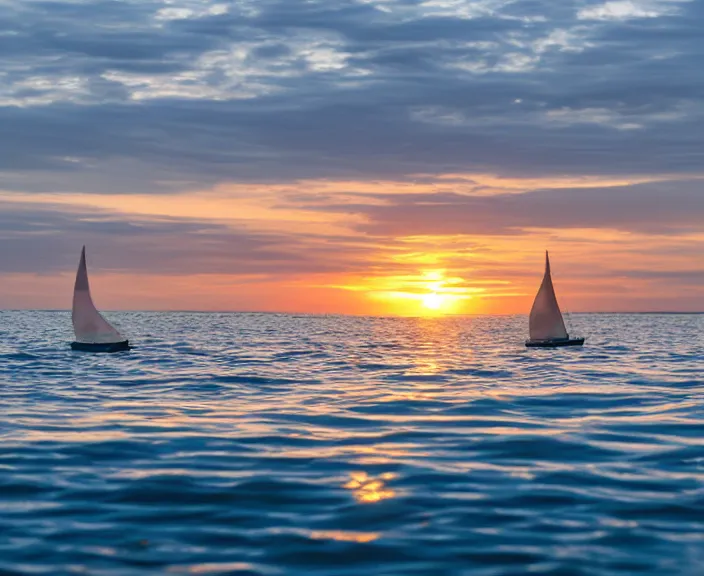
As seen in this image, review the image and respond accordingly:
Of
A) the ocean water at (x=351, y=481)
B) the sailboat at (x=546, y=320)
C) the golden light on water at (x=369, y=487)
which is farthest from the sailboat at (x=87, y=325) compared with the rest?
the golden light on water at (x=369, y=487)

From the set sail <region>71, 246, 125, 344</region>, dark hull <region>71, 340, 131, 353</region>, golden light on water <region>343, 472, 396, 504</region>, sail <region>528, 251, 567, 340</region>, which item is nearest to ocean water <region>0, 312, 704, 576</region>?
golden light on water <region>343, 472, 396, 504</region>

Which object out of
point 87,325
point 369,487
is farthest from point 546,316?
point 369,487

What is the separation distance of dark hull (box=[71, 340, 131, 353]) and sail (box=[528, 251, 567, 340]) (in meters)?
28.6

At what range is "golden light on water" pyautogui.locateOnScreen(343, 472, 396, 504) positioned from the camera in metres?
13.4

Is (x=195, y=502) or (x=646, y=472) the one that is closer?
(x=195, y=502)

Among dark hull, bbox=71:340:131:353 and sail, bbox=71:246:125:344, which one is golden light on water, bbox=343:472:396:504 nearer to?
dark hull, bbox=71:340:131:353

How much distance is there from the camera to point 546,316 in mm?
65625

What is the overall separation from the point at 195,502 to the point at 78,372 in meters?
27.5

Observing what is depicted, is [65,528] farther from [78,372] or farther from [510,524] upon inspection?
[78,372]

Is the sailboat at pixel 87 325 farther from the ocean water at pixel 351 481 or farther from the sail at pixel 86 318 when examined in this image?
the ocean water at pixel 351 481

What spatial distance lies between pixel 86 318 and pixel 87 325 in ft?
1.87

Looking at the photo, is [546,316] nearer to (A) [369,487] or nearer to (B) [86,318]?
(B) [86,318]

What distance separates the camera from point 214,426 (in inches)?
832

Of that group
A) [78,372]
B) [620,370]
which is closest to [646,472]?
[620,370]
